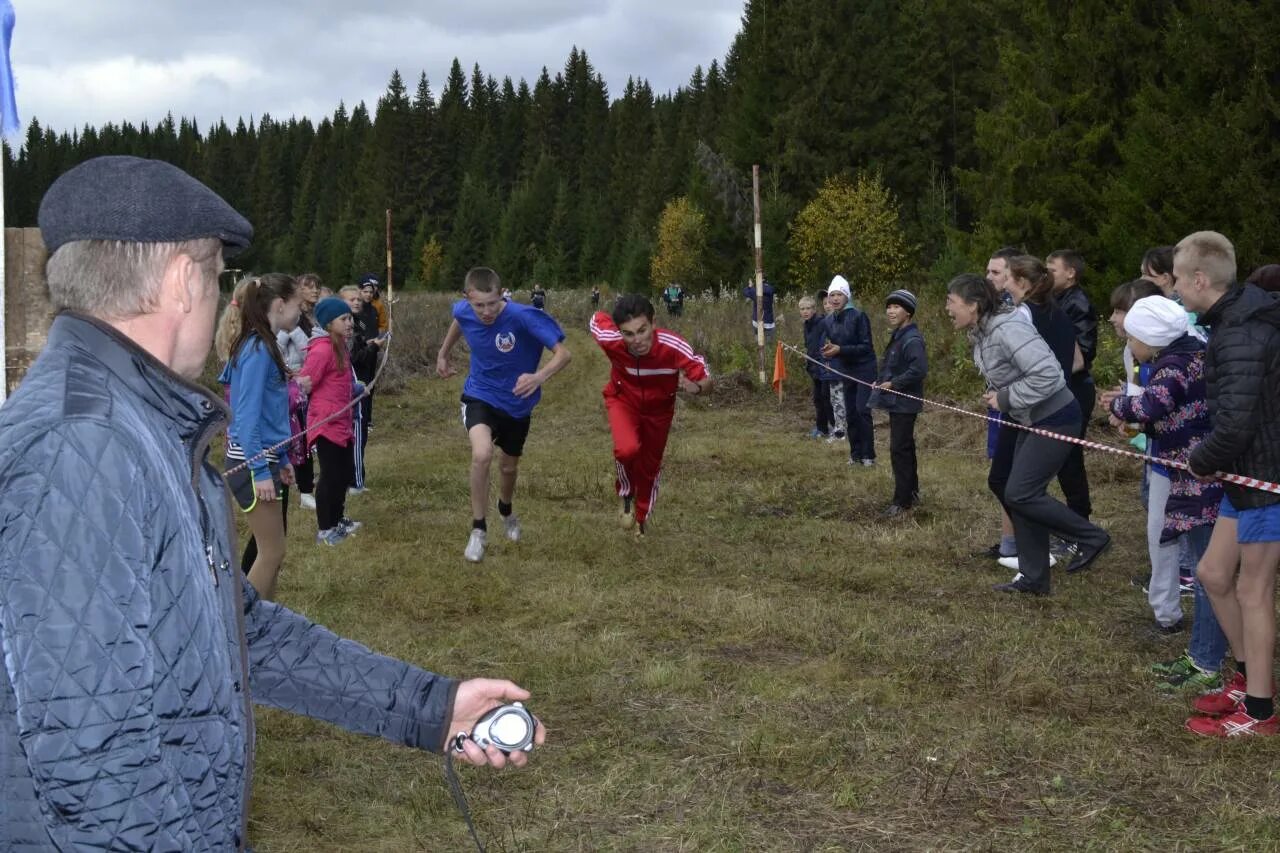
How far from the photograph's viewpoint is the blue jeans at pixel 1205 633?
19.1 ft

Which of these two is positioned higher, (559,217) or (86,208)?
(559,217)

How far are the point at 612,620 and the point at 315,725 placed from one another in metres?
2.11

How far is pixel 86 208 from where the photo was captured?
160cm

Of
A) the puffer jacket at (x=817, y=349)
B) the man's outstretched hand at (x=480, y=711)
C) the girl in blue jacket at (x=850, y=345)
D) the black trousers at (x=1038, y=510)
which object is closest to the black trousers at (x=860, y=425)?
the girl in blue jacket at (x=850, y=345)

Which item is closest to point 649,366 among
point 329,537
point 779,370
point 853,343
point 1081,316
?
point 329,537

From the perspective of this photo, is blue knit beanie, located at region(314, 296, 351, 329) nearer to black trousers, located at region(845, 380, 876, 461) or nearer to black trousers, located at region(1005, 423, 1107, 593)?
black trousers, located at region(1005, 423, 1107, 593)

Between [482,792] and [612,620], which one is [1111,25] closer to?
[612,620]

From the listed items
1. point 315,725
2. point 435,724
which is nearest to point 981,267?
point 315,725

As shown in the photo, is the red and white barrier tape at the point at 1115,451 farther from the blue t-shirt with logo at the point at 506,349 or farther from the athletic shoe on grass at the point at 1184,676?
the blue t-shirt with logo at the point at 506,349

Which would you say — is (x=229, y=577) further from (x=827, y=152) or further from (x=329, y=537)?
→ (x=827, y=152)

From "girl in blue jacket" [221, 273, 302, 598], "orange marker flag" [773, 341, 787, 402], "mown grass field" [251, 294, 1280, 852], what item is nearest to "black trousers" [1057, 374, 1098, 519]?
"mown grass field" [251, 294, 1280, 852]

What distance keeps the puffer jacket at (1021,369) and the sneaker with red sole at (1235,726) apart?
2.61 m

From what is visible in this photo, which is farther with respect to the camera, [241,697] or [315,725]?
[315,725]

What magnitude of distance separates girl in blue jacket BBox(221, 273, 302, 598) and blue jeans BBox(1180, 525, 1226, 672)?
4.75m
